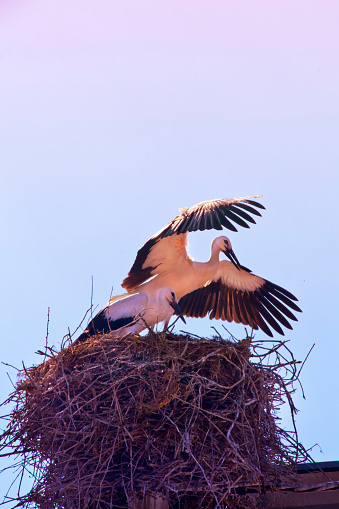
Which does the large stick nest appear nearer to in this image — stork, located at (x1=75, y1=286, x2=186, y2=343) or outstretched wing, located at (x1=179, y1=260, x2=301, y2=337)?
stork, located at (x1=75, y1=286, x2=186, y2=343)

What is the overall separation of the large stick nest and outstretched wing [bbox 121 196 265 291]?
966 millimetres

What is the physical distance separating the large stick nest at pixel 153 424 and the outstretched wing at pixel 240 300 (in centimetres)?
190

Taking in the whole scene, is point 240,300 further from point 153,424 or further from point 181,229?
point 153,424

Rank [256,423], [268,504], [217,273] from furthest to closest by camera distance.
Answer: [217,273] → [268,504] → [256,423]

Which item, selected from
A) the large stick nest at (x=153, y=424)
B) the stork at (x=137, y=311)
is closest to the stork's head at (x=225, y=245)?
the stork at (x=137, y=311)

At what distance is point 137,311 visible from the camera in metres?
6.21

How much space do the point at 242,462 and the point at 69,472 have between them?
3.83 ft

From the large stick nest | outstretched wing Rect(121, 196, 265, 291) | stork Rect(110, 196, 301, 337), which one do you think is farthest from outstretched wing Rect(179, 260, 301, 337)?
the large stick nest

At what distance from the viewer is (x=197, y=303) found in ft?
24.6

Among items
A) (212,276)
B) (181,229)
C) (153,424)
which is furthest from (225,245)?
(153,424)

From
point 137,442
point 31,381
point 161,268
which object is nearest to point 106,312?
point 161,268

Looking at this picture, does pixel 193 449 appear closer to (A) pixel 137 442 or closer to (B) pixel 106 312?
(A) pixel 137 442

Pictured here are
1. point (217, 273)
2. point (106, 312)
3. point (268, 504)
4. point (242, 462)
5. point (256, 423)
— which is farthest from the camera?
point (217, 273)

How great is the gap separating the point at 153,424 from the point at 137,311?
60.5 inches
